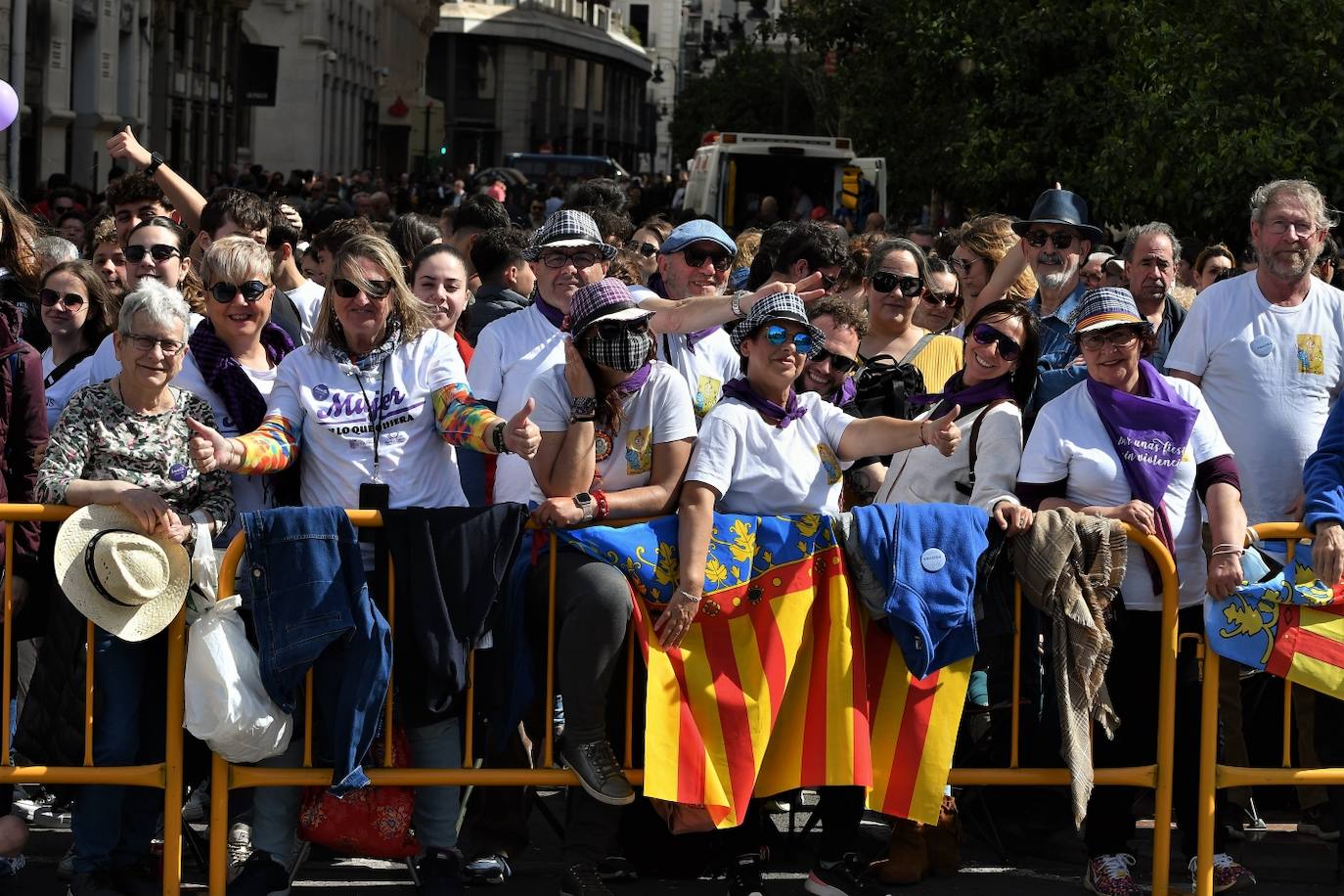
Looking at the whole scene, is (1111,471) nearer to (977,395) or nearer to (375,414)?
(977,395)

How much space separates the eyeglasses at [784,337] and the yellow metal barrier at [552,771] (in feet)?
2.46

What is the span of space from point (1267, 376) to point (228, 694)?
391 centimetres

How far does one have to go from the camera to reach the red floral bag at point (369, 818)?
564 cm

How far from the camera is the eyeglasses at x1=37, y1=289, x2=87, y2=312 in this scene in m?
7.18

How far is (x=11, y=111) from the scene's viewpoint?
846cm

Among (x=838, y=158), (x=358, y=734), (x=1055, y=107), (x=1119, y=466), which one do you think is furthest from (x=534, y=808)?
(x=838, y=158)

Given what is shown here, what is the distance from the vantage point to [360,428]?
5773 millimetres

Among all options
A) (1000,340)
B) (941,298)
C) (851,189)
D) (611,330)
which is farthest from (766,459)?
(851,189)

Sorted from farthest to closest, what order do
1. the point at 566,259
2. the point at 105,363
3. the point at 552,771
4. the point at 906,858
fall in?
the point at 566,259 < the point at 105,363 < the point at 906,858 < the point at 552,771

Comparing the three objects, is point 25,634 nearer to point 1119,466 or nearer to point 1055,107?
point 1119,466

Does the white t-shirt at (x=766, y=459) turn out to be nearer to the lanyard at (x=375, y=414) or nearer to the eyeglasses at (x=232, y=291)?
the lanyard at (x=375, y=414)

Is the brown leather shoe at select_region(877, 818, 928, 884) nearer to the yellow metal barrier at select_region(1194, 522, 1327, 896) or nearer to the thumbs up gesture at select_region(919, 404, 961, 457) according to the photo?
the yellow metal barrier at select_region(1194, 522, 1327, 896)

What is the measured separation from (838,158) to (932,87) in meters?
3.10

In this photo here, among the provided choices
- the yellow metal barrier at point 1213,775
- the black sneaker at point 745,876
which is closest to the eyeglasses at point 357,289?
the black sneaker at point 745,876
